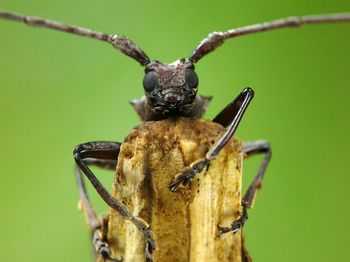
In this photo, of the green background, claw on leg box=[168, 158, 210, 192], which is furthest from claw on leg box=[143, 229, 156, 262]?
the green background

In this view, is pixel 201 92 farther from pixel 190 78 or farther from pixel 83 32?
pixel 83 32

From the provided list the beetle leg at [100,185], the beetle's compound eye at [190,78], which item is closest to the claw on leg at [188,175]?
the beetle leg at [100,185]

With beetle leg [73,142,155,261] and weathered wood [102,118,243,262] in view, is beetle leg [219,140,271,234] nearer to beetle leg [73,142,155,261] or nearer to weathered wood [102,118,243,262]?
weathered wood [102,118,243,262]

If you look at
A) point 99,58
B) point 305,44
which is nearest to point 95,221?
point 99,58

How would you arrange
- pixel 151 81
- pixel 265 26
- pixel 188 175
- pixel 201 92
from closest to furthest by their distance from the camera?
pixel 188 175, pixel 265 26, pixel 151 81, pixel 201 92

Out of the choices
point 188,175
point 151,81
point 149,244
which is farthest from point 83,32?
point 149,244

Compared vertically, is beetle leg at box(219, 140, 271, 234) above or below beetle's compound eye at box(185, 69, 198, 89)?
below
